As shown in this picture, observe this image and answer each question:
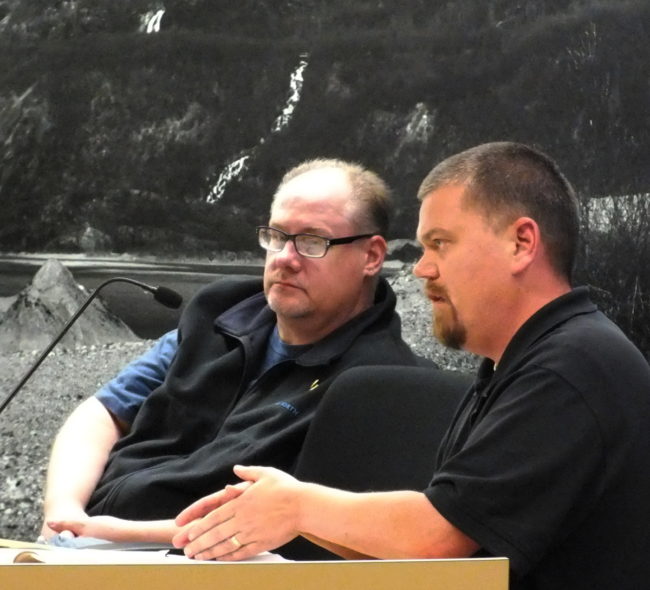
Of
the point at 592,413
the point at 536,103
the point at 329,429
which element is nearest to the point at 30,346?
the point at 329,429

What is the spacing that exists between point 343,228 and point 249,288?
305mm

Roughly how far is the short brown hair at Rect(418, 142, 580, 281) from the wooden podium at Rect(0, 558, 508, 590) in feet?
1.96

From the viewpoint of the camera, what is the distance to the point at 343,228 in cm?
252

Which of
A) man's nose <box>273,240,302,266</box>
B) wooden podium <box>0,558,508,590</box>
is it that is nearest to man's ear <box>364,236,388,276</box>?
man's nose <box>273,240,302,266</box>

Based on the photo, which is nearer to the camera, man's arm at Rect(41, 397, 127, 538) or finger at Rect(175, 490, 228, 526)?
finger at Rect(175, 490, 228, 526)

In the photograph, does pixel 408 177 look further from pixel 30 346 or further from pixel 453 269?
pixel 453 269

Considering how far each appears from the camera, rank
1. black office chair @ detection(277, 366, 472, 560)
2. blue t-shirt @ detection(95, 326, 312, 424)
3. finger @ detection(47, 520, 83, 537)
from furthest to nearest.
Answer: blue t-shirt @ detection(95, 326, 312, 424) → finger @ detection(47, 520, 83, 537) → black office chair @ detection(277, 366, 472, 560)

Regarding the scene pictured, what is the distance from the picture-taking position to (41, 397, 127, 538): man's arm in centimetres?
237

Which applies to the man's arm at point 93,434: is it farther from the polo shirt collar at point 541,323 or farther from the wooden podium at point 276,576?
the wooden podium at point 276,576

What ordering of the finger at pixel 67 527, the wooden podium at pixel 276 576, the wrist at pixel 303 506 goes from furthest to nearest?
1. the finger at pixel 67 527
2. the wrist at pixel 303 506
3. the wooden podium at pixel 276 576

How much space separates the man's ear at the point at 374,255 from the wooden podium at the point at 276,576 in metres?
1.50

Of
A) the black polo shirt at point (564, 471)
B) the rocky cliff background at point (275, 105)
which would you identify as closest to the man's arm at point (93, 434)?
the rocky cliff background at point (275, 105)

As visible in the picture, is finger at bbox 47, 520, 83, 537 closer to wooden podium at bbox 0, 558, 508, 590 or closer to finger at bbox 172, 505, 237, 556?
finger at bbox 172, 505, 237, 556

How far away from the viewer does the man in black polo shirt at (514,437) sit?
4.33 ft
